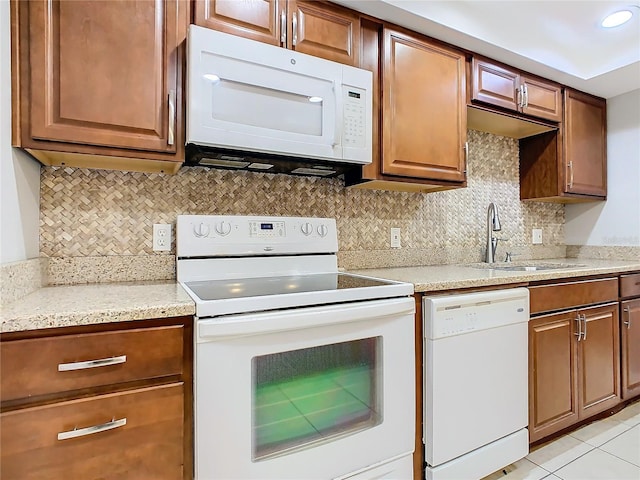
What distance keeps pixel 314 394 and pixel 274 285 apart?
17.4 inches

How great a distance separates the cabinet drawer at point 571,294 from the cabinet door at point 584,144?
779 millimetres

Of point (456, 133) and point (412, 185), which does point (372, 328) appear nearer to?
point (412, 185)

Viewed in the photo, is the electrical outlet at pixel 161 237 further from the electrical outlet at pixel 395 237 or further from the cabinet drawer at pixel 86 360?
the electrical outlet at pixel 395 237

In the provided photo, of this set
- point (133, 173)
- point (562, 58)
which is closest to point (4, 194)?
point (133, 173)

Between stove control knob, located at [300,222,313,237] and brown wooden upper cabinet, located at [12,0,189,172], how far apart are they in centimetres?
65

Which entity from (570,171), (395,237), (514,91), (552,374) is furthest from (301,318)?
(570,171)

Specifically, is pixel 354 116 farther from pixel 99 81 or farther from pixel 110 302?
pixel 110 302

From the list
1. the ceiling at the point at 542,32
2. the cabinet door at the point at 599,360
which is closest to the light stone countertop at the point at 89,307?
the ceiling at the point at 542,32

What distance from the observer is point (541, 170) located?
2611 millimetres

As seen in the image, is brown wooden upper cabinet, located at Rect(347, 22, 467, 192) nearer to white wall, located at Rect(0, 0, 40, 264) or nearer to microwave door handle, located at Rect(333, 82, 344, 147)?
microwave door handle, located at Rect(333, 82, 344, 147)

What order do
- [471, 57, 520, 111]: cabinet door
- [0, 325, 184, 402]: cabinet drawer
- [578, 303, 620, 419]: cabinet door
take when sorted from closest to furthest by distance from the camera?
1. [0, 325, 184, 402]: cabinet drawer
2. [578, 303, 620, 419]: cabinet door
3. [471, 57, 520, 111]: cabinet door

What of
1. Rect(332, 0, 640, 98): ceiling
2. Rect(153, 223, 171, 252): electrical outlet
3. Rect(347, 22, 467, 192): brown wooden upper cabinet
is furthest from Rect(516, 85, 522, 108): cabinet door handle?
Rect(153, 223, 171, 252): electrical outlet

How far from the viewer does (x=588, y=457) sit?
1.78 m

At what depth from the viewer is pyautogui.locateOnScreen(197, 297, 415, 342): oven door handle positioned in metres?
1.04
